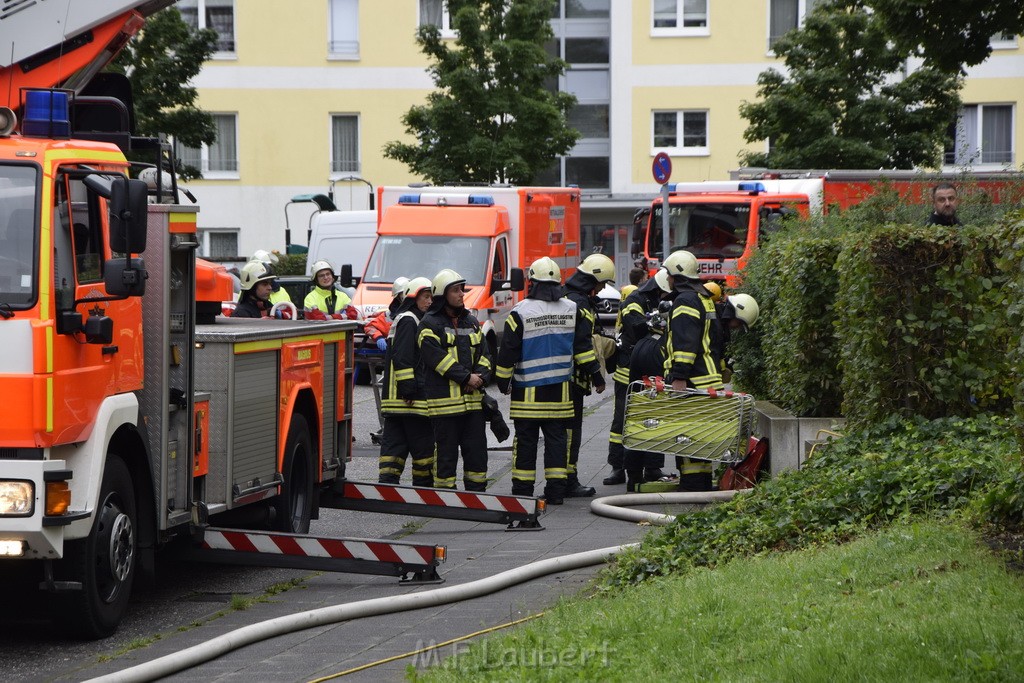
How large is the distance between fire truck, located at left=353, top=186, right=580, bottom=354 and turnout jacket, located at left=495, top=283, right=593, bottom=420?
Answer: 29.0 feet

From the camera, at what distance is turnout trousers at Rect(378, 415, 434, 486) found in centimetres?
1170

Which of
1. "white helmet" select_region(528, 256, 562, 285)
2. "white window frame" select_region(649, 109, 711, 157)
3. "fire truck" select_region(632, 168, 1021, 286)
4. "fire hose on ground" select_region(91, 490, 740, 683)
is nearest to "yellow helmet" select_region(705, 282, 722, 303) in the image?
"white helmet" select_region(528, 256, 562, 285)

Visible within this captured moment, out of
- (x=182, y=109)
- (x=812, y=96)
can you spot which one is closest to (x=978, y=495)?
(x=182, y=109)

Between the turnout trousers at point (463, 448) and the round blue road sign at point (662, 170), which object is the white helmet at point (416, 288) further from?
the round blue road sign at point (662, 170)

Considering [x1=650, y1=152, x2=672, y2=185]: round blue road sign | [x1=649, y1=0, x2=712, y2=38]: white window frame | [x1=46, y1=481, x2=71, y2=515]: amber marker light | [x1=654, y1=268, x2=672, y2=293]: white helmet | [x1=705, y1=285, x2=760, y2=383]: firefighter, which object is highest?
[x1=649, y1=0, x2=712, y2=38]: white window frame

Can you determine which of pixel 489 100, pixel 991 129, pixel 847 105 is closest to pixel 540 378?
pixel 847 105

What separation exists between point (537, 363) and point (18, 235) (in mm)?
5463

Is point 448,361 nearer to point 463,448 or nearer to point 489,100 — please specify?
point 463,448

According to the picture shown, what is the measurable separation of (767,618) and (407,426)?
5.85 meters

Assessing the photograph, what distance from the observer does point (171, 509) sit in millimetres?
8117

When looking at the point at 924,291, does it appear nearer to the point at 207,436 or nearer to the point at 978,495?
the point at 978,495

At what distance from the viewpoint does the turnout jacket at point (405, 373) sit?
11484 mm

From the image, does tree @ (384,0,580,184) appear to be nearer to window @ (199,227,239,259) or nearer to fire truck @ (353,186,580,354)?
fire truck @ (353,186,580,354)

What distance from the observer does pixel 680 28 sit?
1700 inches
